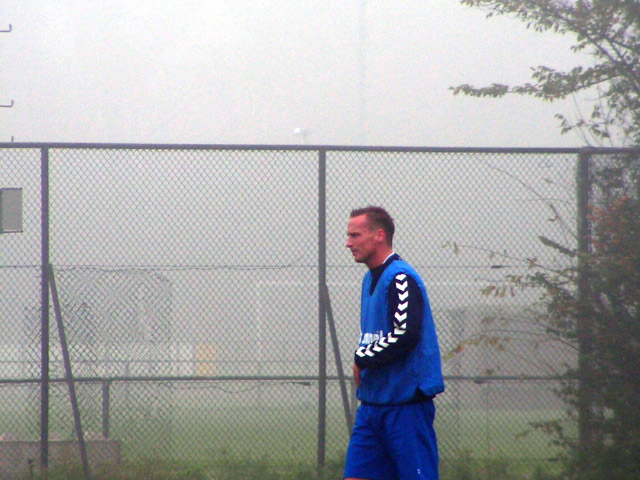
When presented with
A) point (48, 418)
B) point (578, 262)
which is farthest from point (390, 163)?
point (48, 418)

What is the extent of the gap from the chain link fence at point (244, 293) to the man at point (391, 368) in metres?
2.22

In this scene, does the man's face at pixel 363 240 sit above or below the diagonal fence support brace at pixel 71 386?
above

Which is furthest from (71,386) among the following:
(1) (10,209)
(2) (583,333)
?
(2) (583,333)

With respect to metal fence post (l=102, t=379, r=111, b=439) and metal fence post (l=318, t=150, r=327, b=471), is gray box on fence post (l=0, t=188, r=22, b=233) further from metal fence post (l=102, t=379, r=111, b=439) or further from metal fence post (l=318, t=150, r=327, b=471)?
metal fence post (l=318, t=150, r=327, b=471)

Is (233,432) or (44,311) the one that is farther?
(233,432)

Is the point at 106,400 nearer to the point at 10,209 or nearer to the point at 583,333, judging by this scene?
the point at 10,209

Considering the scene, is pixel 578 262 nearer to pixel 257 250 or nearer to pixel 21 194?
pixel 257 250

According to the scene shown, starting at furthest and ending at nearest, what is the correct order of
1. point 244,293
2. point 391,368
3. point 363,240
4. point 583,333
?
point 244,293 → point 583,333 → point 363,240 → point 391,368

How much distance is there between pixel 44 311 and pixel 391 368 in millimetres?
3368

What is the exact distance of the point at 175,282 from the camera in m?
6.20

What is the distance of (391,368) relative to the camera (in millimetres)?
3779

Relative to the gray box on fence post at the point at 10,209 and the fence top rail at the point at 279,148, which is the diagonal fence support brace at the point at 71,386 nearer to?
the gray box on fence post at the point at 10,209

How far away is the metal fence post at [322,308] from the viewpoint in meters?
6.12

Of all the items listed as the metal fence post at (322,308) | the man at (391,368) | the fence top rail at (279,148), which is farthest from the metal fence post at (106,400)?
the man at (391,368)
